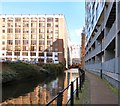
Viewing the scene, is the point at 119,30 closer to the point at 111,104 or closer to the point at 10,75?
the point at 111,104

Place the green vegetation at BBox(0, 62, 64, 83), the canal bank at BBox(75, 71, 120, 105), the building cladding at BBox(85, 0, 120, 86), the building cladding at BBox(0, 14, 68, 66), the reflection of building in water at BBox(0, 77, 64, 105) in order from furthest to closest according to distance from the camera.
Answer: the building cladding at BBox(0, 14, 68, 66), the green vegetation at BBox(0, 62, 64, 83), the building cladding at BBox(85, 0, 120, 86), the reflection of building in water at BBox(0, 77, 64, 105), the canal bank at BBox(75, 71, 120, 105)

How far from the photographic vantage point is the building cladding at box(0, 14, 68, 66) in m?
126

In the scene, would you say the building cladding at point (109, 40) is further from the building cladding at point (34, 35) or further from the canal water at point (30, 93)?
the building cladding at point (34, 35)

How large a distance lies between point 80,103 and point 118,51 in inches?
401

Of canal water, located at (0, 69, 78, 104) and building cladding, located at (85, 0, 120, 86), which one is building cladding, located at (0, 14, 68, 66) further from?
canal water, located at (0, 69, 78, 104)

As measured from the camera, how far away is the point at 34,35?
13188 centimetres

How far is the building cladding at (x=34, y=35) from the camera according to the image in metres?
126

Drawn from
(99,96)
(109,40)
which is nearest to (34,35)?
(109,40)

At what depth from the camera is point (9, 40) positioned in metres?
131

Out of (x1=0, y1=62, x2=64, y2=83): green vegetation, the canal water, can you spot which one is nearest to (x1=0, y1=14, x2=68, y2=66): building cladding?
(x1=0, y1=62, x2=64, y2=83): green vegetation

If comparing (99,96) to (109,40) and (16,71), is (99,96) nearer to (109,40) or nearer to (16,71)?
(109,40)

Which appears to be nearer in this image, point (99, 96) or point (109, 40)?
point (99, 96)

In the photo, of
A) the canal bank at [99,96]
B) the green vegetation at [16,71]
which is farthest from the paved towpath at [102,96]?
the green vegetation at [16,71]

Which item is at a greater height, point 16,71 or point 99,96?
point 16,71
